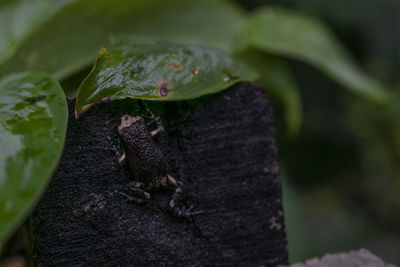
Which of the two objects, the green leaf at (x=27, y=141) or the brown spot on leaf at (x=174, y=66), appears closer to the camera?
the green leaf at (x=27, y=141)

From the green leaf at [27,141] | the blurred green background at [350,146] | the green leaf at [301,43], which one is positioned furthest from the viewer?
the blurred green background at [350,146]

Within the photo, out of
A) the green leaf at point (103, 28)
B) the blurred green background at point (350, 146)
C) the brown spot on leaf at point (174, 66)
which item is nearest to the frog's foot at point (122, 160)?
the brown spot on leaf at point (174, 66)

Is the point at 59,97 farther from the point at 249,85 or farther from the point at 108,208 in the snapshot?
the point at 249,85

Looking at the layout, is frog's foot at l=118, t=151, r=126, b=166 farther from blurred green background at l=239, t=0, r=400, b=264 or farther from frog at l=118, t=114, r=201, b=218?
blurred green background at l=239, t=0, r=400, b=264

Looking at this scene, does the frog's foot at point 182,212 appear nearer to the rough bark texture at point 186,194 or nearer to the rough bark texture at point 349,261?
the rough bark texture at point 186,194

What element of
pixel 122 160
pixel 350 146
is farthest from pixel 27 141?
pixel 350 146

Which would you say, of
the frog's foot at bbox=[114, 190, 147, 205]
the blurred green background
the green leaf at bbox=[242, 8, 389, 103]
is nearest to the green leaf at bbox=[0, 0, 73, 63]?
the frog's foot at bbox=[114, 190, 147, 205]
